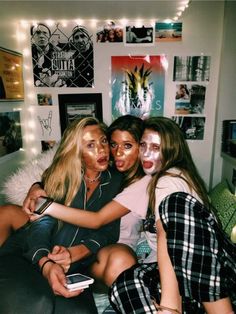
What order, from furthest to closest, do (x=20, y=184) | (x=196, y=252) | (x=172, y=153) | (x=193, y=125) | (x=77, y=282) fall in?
(x=193, y=125)
(x=20, y=184)
(x=172, y=153)
(x=77, y=282)
(x=196, y=252)

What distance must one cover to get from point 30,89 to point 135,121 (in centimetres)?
130

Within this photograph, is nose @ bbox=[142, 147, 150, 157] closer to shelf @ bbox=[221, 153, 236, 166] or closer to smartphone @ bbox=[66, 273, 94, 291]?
smartphone @ bbox=[66, 273, 94, 291]

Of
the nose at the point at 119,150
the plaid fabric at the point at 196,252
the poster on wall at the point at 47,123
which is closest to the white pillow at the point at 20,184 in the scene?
the nose at the point at 119,150

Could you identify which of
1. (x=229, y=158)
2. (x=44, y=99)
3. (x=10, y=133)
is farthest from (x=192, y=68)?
(x=10, y=133)

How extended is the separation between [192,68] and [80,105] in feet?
3.43

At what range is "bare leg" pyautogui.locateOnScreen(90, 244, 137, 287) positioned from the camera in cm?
116

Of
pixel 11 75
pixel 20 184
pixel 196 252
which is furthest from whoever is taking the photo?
pixel 11 75

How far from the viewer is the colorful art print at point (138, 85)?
7.25 feet

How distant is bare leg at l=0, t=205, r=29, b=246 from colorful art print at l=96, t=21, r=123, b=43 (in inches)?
61.9

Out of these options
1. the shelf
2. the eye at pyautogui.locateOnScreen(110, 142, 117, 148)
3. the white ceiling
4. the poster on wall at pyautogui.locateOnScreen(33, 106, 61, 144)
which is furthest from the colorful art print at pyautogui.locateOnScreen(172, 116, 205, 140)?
the poster on wall at pyautogui.locateOnScreen(33, 106, 61, 144)

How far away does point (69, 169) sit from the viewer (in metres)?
1.48

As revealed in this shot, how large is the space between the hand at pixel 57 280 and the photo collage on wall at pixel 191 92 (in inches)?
65.6

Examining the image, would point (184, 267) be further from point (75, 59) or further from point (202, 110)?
point (75, 59)

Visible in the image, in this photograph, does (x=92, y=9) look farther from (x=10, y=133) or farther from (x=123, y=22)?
(x=10, y=133)
